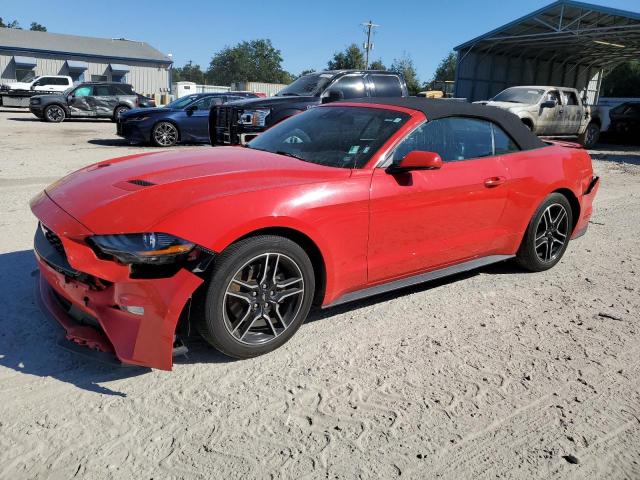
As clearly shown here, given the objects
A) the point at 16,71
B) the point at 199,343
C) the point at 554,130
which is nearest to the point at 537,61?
the point at 554,130

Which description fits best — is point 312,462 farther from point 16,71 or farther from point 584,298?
point 16,71

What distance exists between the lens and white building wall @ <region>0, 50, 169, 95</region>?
40.4 meters

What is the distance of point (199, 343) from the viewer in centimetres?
326

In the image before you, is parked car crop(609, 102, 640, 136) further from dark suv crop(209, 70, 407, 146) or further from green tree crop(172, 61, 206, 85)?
green tree crop(172, 61, 206, 85)

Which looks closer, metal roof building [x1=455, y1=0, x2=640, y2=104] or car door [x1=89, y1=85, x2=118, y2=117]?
car door [x1=89, y1=85, x2=118, y2=117]

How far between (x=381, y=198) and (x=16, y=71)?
46232 millimetres

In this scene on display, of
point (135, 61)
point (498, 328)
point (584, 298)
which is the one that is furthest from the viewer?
point (135, 61)

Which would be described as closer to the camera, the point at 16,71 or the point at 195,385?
the point at 195,385

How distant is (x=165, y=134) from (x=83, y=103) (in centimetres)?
1002

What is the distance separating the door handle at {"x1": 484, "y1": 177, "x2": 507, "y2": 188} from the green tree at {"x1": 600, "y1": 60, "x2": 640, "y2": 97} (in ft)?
176

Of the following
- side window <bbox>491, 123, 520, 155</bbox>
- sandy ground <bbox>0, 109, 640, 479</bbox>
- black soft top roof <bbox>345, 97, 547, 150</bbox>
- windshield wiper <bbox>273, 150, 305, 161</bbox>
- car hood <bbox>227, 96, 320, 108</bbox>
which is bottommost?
sandy ground <bbox>0, 109, 640, 479</bbox>

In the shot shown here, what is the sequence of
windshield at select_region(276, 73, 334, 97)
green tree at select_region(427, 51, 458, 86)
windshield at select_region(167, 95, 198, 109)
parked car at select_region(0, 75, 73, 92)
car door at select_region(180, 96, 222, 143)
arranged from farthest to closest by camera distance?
green tree at select_region(427, 51, 458, 86)
parked car at select_region(0, 75, 73, 92)
windshield at select_region(167, 95, 198, 109)
car door at select_region(180, 96, 222, 143)
windshield at select_region(276, 73, 334, 97)

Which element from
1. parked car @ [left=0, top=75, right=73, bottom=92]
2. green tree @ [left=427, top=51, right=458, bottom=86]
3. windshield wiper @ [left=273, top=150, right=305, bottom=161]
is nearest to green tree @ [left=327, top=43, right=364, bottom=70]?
green tree @ [left=427, top=51, right=458, bottom=86]

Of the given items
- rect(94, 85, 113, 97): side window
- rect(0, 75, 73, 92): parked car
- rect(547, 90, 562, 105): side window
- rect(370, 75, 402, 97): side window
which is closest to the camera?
rect(370, 75, 402, 97): side window
